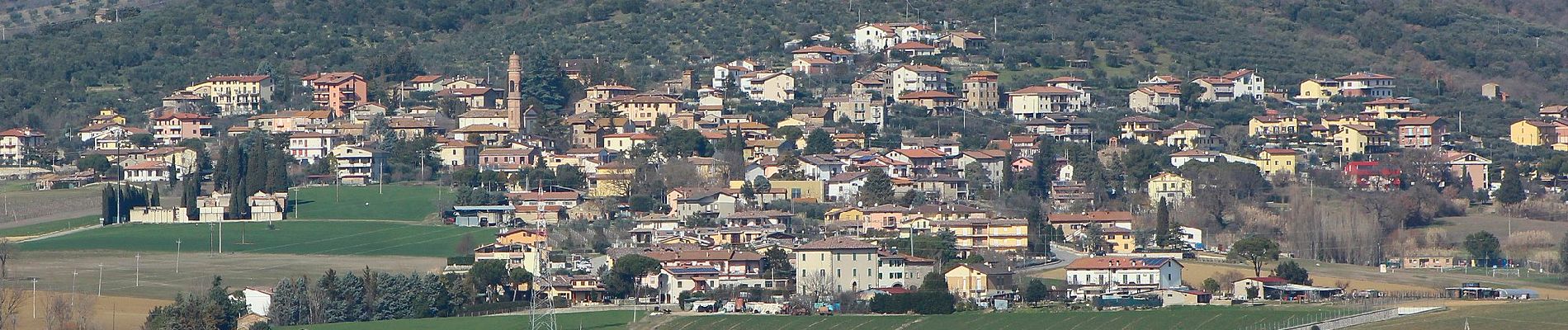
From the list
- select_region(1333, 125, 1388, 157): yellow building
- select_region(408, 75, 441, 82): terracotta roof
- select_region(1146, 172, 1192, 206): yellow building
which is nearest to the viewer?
select_region(1146, 172, 1192, 206): yellow building

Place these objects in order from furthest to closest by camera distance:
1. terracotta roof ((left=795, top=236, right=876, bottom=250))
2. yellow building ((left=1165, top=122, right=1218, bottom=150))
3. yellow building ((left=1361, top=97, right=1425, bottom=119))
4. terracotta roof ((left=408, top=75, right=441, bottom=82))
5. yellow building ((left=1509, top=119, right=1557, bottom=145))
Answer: terracotta roof ((left=408, top=75, right=441, bottom=82)) < yellow building ((left=1361, top=97, right=1425, bottom=119)) < yellow building ((left=1509, top=119, right=1557, bottom=145)) < yellow building ((left=1165, top=122, right=1218, bottom=150)) < terracotta roof ((left=795, top=236, right=876, bottom=250))

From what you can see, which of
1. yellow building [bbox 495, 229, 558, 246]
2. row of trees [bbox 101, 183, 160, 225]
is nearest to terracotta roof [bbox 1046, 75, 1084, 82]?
yellow building [bbox 495, 229, 558, 246]

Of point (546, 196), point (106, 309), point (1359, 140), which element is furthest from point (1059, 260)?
point (106, 309)

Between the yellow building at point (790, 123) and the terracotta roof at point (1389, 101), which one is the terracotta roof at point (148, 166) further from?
the terracotta roof at point (1389, 101)

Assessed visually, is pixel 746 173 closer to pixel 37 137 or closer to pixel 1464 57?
pixel 37 137

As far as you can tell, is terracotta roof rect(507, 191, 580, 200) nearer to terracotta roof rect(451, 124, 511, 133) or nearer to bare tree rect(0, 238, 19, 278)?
terracotta roof rect(451, 124, 511, 133)

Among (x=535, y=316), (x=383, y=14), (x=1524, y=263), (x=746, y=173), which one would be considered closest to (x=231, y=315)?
(x=535, y=316)

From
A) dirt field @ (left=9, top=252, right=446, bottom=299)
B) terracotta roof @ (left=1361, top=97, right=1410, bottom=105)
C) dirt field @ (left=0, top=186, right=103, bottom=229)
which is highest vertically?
terracotta roof @ (left=1361, top=97, right=1410, bottom=105)
